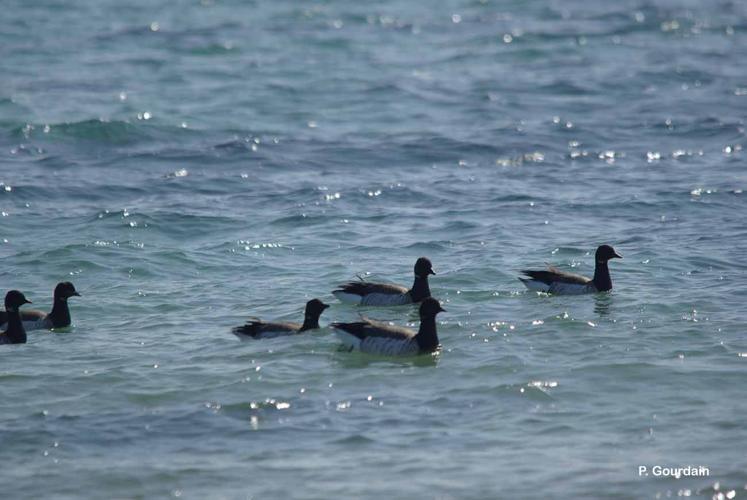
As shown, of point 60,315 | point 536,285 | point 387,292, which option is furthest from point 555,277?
point 60,315

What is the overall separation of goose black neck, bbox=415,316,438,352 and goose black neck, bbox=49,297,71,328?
445 centimetres

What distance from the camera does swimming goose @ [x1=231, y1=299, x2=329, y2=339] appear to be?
15.9 metres

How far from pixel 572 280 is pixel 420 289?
2.08 m

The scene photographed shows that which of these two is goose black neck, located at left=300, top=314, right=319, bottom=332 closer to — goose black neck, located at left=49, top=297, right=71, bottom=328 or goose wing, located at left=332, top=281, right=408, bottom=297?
goose wing, located at left=332, top=281, right=408, bottom=297

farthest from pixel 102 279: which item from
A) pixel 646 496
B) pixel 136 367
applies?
pixel 646 496

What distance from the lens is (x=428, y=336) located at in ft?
50.8

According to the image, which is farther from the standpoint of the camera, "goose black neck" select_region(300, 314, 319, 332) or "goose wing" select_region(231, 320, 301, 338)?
"goose black neck" select_region(300, 314, 319, 332)

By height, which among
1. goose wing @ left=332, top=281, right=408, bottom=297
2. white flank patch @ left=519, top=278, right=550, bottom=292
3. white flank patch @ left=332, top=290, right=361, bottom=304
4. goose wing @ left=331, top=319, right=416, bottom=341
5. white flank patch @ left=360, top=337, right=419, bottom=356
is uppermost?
goose wing @ left=332, top=281, right=408, bottom=297

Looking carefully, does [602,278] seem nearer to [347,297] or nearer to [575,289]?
[575,289]

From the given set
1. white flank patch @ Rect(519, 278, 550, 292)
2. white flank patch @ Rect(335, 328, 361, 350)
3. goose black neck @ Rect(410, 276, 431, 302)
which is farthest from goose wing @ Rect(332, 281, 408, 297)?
white flank patch @ Rect(335, 328, 361, 350)

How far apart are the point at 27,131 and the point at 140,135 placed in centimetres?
237

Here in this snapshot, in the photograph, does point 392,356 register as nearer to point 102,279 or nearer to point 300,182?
point 102,279

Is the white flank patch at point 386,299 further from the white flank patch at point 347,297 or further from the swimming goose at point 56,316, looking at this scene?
the swimming goose at point 56,316

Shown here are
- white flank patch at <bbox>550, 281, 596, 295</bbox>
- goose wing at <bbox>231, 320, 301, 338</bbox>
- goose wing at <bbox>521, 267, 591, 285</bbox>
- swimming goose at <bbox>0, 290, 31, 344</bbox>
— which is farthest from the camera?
white flank patch at <bbox>550, 281, 596, 295</bbox>
